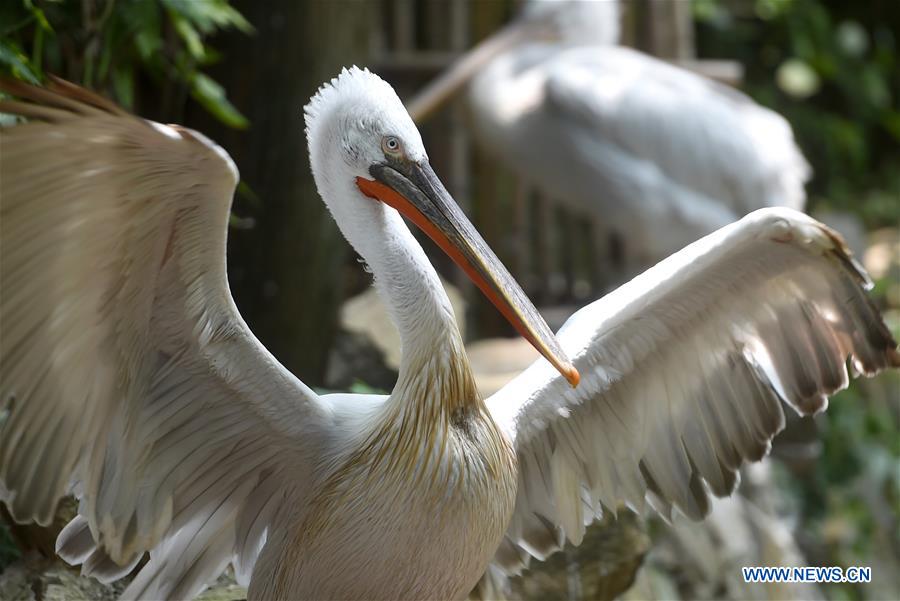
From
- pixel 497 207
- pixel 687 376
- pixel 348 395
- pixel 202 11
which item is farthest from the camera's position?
pixel 497 207

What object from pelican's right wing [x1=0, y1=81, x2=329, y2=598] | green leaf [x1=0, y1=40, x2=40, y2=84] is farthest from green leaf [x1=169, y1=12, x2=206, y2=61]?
pelican's right wing [x1=0, y1=81, x2=329, y2=598]

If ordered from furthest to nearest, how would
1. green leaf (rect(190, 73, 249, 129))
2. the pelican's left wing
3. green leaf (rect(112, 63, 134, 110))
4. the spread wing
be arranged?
the spread wing → green leaf (rect(190, 73, 249, 129)) → green leaf (rect(112, 63, 134, 110)) → the pelican's left wing

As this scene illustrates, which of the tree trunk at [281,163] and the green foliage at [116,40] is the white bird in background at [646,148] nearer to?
the tree trunk at [281,163]

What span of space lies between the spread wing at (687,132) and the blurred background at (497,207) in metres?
0.46

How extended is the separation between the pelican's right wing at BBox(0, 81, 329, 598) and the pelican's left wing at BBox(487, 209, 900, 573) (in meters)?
0.71

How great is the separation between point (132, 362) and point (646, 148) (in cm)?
379

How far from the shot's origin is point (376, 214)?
314 centimetres

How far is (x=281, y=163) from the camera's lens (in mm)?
5324

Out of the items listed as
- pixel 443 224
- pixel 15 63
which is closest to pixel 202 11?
pixel 15 63

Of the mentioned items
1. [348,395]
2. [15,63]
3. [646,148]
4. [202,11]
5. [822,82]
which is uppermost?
[15,63]

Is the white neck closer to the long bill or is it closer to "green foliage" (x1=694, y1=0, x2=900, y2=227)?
the long bill

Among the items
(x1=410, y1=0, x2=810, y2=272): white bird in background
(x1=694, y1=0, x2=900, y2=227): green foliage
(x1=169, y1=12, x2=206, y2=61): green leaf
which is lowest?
(x1=694, y1=0, x2=900, y2=227): green foliage

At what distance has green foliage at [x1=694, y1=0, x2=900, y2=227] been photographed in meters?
10.6

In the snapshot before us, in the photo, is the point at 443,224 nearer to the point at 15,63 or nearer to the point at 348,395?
the point at 348,395
